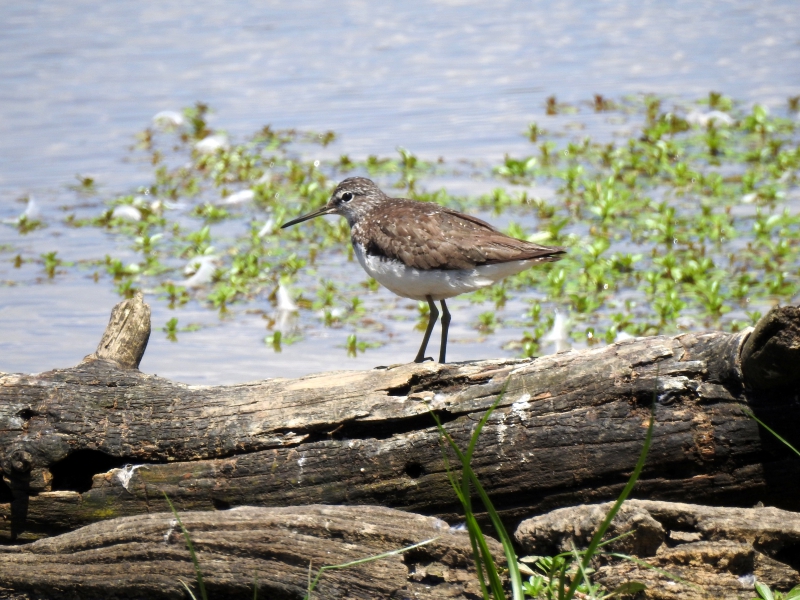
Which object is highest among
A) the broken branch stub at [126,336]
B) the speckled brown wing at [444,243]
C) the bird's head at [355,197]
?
the bird's head at [355,197]

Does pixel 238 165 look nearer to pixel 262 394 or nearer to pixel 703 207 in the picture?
pixel 703 207

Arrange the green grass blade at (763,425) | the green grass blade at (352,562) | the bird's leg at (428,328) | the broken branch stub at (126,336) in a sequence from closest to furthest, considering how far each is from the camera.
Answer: the green grass blade at (352,562) → the green grass blade at (763,425) → the broken branch stub at (126,336) → the bird's leg at (428,328)

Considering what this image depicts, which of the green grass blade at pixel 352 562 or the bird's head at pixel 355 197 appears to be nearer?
the green grass blade at pixel 352 562

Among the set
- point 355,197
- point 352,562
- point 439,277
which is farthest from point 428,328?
point 352,562

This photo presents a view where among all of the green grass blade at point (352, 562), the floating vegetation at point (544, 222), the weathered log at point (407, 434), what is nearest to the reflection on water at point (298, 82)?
the floating vegetation at point (544, 222)

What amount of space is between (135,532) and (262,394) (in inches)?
35.7

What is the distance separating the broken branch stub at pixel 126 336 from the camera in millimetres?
5145

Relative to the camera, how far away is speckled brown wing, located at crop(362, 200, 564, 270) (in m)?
5.66

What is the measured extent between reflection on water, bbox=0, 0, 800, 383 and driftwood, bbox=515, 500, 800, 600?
11.4ft

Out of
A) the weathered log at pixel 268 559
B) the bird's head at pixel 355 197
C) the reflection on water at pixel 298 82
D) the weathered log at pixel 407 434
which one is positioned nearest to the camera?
the weathered log at pixel 268 559

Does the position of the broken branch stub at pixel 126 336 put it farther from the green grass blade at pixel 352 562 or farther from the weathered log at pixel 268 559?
the green grass blade at pixel 352 562

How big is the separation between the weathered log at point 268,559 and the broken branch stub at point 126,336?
1166 mm

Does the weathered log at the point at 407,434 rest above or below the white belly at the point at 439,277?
below

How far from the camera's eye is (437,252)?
18.9 ft
